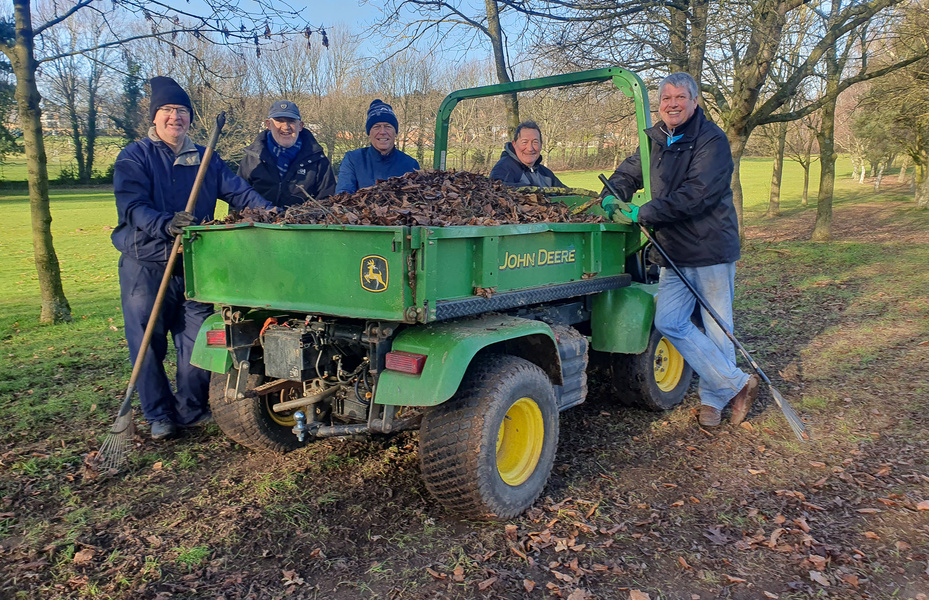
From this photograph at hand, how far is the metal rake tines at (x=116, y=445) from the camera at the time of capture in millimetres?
3887

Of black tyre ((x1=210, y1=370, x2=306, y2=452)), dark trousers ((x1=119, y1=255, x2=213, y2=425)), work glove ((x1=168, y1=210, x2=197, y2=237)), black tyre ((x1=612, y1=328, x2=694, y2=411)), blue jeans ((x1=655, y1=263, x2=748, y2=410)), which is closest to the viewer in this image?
work glove ((x1=168, y1=210, x2=197, y2=237))

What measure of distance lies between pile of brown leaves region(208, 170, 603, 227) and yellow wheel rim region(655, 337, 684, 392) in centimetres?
132

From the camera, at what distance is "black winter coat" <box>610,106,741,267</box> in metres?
4.32

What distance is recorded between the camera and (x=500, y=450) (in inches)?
142

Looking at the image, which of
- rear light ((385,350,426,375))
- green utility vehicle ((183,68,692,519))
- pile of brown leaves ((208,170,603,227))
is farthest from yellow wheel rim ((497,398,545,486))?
pile of brown leaves ((208,170,603,227))

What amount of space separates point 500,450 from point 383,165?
277 centimetres

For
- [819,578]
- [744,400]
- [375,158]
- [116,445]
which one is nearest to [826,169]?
[744,400]

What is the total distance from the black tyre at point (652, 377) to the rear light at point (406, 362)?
7.27 feet

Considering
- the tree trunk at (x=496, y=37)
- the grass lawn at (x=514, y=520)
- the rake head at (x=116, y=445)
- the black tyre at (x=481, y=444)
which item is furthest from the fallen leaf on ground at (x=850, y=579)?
the tree trunk at (x=496, y=37)

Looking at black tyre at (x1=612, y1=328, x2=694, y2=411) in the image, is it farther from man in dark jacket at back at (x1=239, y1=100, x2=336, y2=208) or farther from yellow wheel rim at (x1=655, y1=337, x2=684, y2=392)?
man in dark jacket at back at (x1=239, y1=100, x2=336, y2=208)

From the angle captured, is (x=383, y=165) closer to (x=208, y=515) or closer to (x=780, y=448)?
(x=208, y=515)

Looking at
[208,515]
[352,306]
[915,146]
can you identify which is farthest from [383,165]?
[915,146]

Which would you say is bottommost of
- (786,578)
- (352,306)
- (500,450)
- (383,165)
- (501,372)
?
(786,578)

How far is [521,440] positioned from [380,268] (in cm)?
130
